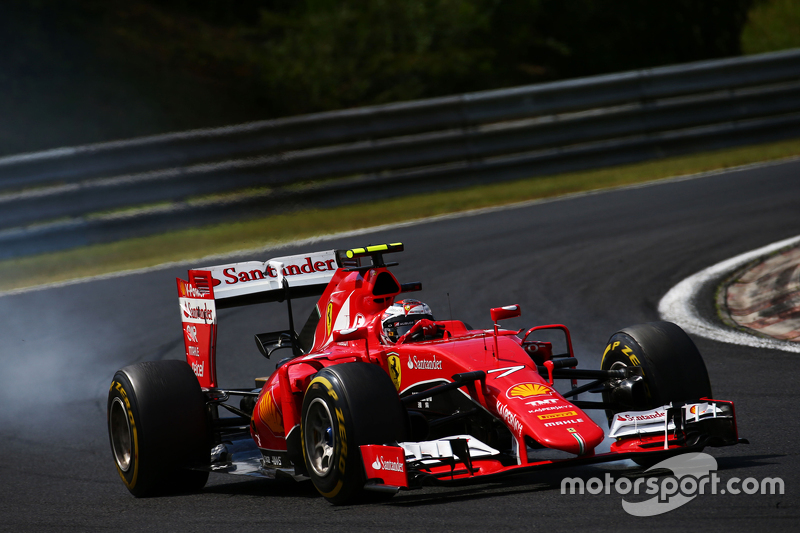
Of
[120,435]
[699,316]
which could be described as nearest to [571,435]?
[120,435]

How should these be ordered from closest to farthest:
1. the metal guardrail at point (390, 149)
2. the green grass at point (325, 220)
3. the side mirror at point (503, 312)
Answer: the side mirror at point (503, 312) < the green grass at point (325, 220) < the metal guardrail at point (390, 149)

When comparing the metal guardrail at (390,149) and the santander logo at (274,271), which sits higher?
the metal guardrail at (390,149)

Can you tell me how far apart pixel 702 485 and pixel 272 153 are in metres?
9.95

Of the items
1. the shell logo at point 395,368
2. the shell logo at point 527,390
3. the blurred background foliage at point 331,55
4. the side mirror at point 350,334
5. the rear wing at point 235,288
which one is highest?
the blurred background foliage at point 331,55

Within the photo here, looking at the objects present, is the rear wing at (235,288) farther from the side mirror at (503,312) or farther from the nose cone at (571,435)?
the nose cone at (571,435)

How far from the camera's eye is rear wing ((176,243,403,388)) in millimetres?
6848

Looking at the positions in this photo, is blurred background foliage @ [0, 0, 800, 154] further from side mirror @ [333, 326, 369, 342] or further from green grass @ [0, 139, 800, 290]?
side mirror @ [333, 326, 369, 342]

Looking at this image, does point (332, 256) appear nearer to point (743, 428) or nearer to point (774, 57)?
point (743, 428)

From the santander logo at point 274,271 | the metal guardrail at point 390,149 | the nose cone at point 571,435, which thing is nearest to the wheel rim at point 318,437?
the nose cone at point 571,435

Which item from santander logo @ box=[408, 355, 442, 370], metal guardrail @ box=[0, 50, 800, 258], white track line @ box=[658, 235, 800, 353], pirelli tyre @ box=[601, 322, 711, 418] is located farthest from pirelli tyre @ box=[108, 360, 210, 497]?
metal guardrail @ box=[0, 50, 800, 258]

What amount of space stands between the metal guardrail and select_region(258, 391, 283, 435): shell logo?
7.27 m

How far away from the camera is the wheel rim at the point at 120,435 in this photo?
6402 mm

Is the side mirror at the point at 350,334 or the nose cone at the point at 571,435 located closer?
the nose cone at the point at 571,435

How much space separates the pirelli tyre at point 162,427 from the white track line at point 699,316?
4215mm
